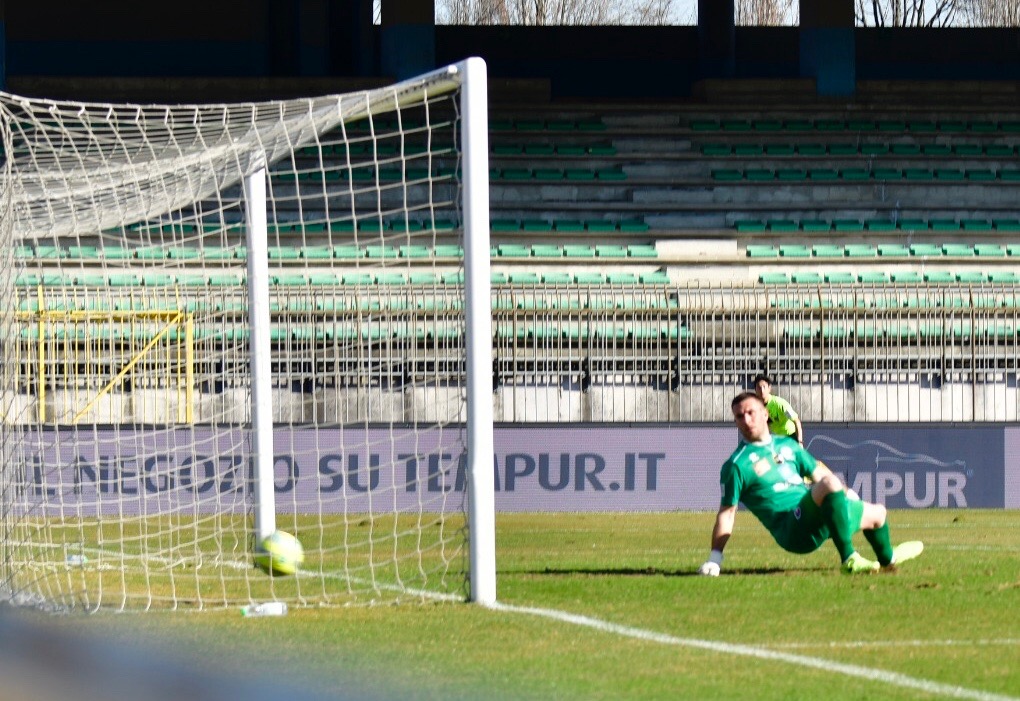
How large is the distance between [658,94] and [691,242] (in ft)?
41.4

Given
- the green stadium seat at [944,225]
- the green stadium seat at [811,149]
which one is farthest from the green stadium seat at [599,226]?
the green stadium seat at [944,225]

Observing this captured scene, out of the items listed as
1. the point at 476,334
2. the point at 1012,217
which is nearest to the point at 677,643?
the point at 476,334

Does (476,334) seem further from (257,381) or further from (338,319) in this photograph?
(338,319)

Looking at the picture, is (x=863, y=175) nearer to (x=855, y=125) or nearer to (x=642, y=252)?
(x=855, y=125)

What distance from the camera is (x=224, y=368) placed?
11359 millimetres

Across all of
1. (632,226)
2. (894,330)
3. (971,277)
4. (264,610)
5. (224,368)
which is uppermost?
(632,226)

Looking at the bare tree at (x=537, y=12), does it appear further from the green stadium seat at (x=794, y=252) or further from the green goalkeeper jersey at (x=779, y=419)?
the green goalkeeper jersey at (x=779, y=419)

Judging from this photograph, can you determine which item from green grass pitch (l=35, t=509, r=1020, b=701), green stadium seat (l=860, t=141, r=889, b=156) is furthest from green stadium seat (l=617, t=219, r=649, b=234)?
green grass pitch (l=35, t=509, r=1020, b=701)

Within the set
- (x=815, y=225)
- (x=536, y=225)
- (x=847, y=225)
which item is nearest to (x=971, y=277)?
(x=847, y=225)

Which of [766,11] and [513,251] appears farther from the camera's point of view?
[766,11]

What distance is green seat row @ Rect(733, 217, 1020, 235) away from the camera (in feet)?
79.5

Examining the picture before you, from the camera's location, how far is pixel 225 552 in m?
10.9

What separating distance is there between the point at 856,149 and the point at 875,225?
2847mm

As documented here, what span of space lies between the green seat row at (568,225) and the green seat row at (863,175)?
2.30 meters
